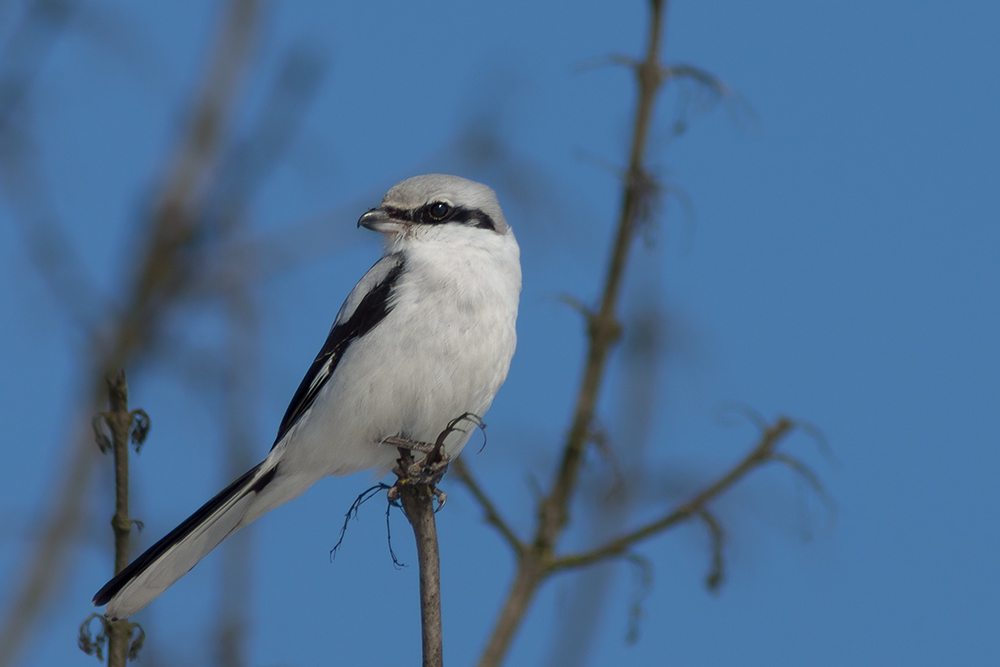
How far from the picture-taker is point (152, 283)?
3.01 metres

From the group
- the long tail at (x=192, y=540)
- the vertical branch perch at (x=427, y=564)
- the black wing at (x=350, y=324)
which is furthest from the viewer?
the black wing at (x=350, y=324)

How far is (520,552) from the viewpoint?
2619 mm

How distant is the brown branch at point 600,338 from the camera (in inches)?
102

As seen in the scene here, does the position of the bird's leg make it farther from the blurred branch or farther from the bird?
the blurred branch

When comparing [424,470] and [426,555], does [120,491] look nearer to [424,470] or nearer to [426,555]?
[426,555]

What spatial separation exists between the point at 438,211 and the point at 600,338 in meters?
0.99

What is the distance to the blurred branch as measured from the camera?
2662 mm

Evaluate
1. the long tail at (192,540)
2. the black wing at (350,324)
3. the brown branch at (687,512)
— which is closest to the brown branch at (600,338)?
the brown branch at (687,512)

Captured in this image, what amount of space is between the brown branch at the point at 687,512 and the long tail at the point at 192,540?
43.7 inches

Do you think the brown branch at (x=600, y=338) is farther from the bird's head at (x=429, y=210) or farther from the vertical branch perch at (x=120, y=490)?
the vertical branch perch at (x=120, y=490)

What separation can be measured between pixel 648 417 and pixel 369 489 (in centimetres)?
90

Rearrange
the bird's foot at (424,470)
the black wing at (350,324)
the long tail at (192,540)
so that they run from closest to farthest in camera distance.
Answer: the long tail at (192,540)
the bird's foot at (424,470)
the black wing at (350,324)

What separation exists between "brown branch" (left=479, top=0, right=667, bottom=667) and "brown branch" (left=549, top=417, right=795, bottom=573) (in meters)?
0.08

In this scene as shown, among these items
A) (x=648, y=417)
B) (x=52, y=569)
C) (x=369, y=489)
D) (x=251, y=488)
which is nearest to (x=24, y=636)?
(x=52, y=569)
